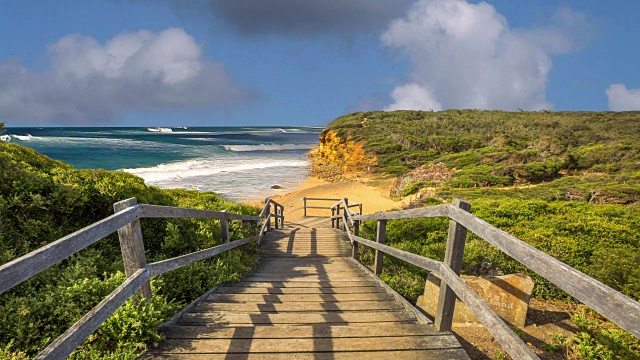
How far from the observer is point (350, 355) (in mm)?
2441

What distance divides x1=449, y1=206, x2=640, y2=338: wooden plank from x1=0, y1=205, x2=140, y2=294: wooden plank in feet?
8.42

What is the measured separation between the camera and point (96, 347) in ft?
7.82

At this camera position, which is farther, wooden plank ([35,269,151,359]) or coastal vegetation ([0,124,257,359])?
coastal vegetation ([0,124,257,359])

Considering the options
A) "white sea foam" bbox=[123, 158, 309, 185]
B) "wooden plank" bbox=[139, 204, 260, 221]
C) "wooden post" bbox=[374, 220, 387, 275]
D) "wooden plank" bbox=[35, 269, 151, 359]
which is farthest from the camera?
"white sea foam" bbox=[123, 158, 309, 185]

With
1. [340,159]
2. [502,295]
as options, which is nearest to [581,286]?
[502,295]

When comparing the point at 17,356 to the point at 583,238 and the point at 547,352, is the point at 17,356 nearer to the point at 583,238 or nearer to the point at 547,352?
the point at 547,352

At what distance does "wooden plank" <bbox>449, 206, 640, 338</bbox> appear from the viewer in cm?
120

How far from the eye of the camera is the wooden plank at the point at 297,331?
2658 millimetres

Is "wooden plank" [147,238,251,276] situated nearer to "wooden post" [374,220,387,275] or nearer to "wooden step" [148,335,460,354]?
"wooden step" [148,335,460,354]

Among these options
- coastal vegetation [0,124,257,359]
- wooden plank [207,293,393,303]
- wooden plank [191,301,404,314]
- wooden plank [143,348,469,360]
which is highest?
coastal vegetation [0,124,257,359]

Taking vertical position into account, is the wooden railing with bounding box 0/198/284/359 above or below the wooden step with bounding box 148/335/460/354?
above

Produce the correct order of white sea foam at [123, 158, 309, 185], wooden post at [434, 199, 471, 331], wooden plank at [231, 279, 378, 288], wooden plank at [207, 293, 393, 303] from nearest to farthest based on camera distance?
wooden post at [434, 199, 471, 331] < wooden plank at [207, 293, 393, 303] < wooden plank at [231, 279, 378, 288] < white sea foam at [123, 158, 309, 185]

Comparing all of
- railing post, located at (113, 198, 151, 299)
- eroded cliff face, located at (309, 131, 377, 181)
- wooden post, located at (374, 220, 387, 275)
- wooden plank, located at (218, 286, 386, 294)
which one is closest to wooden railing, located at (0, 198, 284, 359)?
railing post, located at (113, 198, 151, 299)

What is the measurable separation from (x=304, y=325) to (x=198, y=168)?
1329 inches
